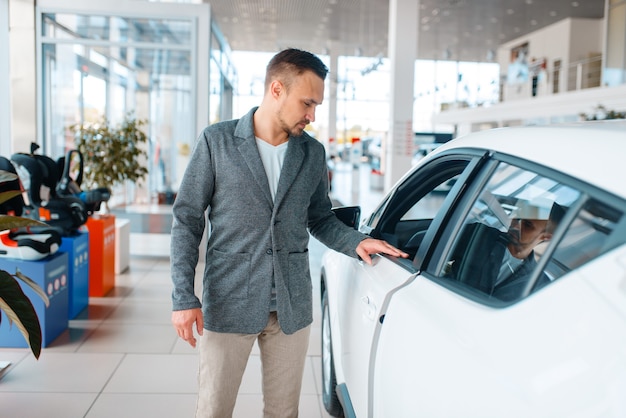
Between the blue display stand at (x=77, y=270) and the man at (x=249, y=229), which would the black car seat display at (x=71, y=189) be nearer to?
the blue display stand at (x=77, y=270)

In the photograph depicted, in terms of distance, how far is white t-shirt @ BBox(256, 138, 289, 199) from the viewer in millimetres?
1995

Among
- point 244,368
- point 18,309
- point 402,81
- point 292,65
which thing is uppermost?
point 402,81

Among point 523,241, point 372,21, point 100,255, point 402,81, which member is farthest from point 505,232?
point 372,21

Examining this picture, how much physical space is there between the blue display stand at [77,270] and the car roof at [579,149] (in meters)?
3.75

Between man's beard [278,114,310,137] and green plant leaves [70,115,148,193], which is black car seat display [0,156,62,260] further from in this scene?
man's beard [278,114,310,137]

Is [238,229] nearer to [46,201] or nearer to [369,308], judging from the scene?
[369,308]

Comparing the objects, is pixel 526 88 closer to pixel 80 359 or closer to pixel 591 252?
pixel 80 359

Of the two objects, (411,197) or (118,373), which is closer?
(411,197)

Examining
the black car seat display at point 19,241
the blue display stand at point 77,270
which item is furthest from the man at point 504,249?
the blue display stand at point 77,270

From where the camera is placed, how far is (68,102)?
23.8 feet

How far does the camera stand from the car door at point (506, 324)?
909 millimetres

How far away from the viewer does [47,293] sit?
3941mm

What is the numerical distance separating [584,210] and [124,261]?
19.6 ft

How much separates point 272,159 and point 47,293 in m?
2.58
